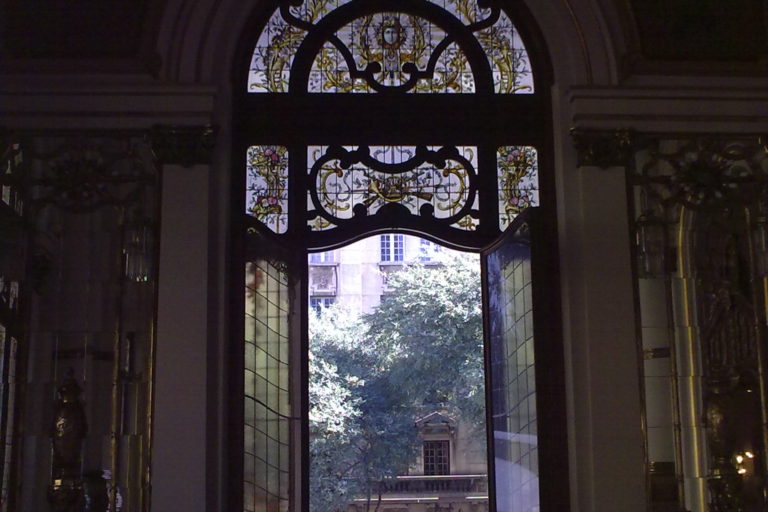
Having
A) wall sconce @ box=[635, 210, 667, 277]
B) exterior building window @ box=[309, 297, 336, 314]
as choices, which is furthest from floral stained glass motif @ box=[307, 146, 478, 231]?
exterior building window @ box=[309, 297, 336, 314]

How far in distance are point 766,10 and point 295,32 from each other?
3008 mm

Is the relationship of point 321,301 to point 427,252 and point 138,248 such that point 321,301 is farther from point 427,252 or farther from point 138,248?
point 138,248

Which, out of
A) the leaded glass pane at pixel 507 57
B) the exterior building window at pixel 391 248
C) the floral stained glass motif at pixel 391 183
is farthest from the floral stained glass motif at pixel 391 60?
the exterior building window at pixel 391 248

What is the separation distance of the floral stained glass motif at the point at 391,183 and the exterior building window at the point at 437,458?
15696 mm

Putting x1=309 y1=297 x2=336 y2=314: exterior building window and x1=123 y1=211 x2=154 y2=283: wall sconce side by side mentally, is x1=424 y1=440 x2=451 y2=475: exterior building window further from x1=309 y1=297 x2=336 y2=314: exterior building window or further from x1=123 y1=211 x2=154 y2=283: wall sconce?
x1=123 y1=211 x2=154 y2=283: wall sconce

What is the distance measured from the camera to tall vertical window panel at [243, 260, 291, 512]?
598cm

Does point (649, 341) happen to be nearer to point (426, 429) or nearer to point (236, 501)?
point (236, 501)

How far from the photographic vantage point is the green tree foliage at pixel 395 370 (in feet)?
63.2

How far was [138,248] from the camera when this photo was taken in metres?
5.82

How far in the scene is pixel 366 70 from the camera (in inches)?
260

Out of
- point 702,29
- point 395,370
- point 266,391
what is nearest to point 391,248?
point 395,370

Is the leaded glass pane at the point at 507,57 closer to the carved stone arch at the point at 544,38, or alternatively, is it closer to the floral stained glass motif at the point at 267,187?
the carved stone arch at the point at 544,38

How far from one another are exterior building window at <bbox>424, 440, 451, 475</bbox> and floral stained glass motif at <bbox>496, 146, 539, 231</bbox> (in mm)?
15664

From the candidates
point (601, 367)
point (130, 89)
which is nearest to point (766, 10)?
point (601, 367)
